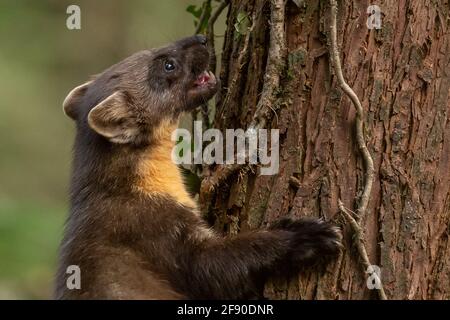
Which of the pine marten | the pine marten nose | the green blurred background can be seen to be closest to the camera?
the pine marten

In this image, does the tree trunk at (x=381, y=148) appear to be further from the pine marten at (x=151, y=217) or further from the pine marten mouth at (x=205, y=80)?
the pine marten mouth at (x=205, y=80)

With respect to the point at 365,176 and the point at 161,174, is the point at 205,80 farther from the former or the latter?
the point at 365,176

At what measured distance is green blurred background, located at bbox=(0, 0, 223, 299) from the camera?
50.4ft

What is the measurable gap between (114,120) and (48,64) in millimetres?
10799

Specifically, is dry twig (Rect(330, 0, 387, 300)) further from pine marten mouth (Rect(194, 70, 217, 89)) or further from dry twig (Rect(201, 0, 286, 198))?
pine marten mouth (Rect(194, 70, 217, 89))

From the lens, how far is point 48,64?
55.1ft

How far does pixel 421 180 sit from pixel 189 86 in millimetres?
2181

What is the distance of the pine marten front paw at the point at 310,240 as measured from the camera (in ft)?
18.1

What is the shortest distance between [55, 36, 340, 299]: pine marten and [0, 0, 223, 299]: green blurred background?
755cm

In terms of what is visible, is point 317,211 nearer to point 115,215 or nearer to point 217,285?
point 217,285

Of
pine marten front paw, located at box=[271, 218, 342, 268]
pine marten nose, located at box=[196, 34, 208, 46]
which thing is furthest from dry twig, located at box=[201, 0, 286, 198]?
pine marten nose, located at box=[196, 34, 208, 46]

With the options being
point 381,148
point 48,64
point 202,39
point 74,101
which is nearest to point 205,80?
point 202,39

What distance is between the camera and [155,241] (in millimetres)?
5941
